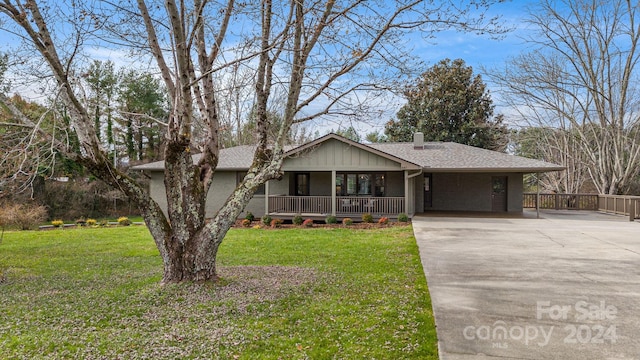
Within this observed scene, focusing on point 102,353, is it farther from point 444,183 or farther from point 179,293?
point 444,183

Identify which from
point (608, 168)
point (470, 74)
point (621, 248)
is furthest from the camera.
A: point (470, 74)

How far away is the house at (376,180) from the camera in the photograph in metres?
15.1

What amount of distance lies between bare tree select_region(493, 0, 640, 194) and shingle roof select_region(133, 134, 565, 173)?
24.0 ft

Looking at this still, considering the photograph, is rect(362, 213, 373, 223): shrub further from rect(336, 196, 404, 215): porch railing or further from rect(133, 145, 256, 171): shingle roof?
rect(133, 145, 256, 171): shingle roof

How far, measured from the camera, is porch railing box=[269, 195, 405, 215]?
15.5 metres

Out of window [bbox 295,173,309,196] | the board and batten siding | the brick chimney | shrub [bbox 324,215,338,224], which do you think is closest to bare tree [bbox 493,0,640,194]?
the brick chimney

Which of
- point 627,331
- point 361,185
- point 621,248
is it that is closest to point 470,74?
point 361,185

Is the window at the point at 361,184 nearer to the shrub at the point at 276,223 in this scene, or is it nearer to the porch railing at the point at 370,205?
the porch railing at the point at 370,205

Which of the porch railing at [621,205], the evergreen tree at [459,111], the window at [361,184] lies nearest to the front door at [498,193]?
the porch railing at [621,205]

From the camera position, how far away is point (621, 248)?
8.84m

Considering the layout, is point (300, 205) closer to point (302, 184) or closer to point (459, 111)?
point (302, 184)

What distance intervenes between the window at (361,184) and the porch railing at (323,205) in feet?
5.03

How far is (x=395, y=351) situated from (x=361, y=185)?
1391 centimetres

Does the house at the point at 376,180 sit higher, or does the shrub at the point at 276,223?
the house at the point at 376,180
